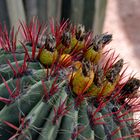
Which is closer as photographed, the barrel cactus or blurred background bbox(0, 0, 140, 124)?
the barrel cactus

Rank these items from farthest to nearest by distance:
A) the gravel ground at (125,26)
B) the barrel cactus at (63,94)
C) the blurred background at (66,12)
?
1. the gravel ground at (125,26)
2. the blurred background at (66,12)
3. the barrel cactus at (63,94)

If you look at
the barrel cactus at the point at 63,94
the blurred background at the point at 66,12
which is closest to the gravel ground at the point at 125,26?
the blurred background at the point at 66,12

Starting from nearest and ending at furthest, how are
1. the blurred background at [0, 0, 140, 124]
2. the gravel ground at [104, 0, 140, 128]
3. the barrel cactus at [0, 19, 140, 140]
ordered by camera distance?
the barrel cactus at [0, 19, 140, 140] → the blurred background at [0, 0, 140, 124] → the gravel ground at [104, 0, 140, 128]

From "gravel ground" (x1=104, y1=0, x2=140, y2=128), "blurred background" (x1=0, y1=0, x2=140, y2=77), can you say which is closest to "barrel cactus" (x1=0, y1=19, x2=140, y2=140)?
"blurred background" (x1=0, y1=0, x2=140, y2=77)

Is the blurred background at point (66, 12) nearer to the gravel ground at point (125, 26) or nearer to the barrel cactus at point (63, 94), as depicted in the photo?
the gravel ground at point (125, 26)

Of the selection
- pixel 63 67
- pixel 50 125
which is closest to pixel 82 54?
pixel 63 67

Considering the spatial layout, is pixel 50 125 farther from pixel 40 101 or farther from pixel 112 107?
pixel 112 107

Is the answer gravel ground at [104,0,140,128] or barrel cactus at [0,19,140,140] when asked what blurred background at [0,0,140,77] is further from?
barrel cactus at [0,19,140,140]
